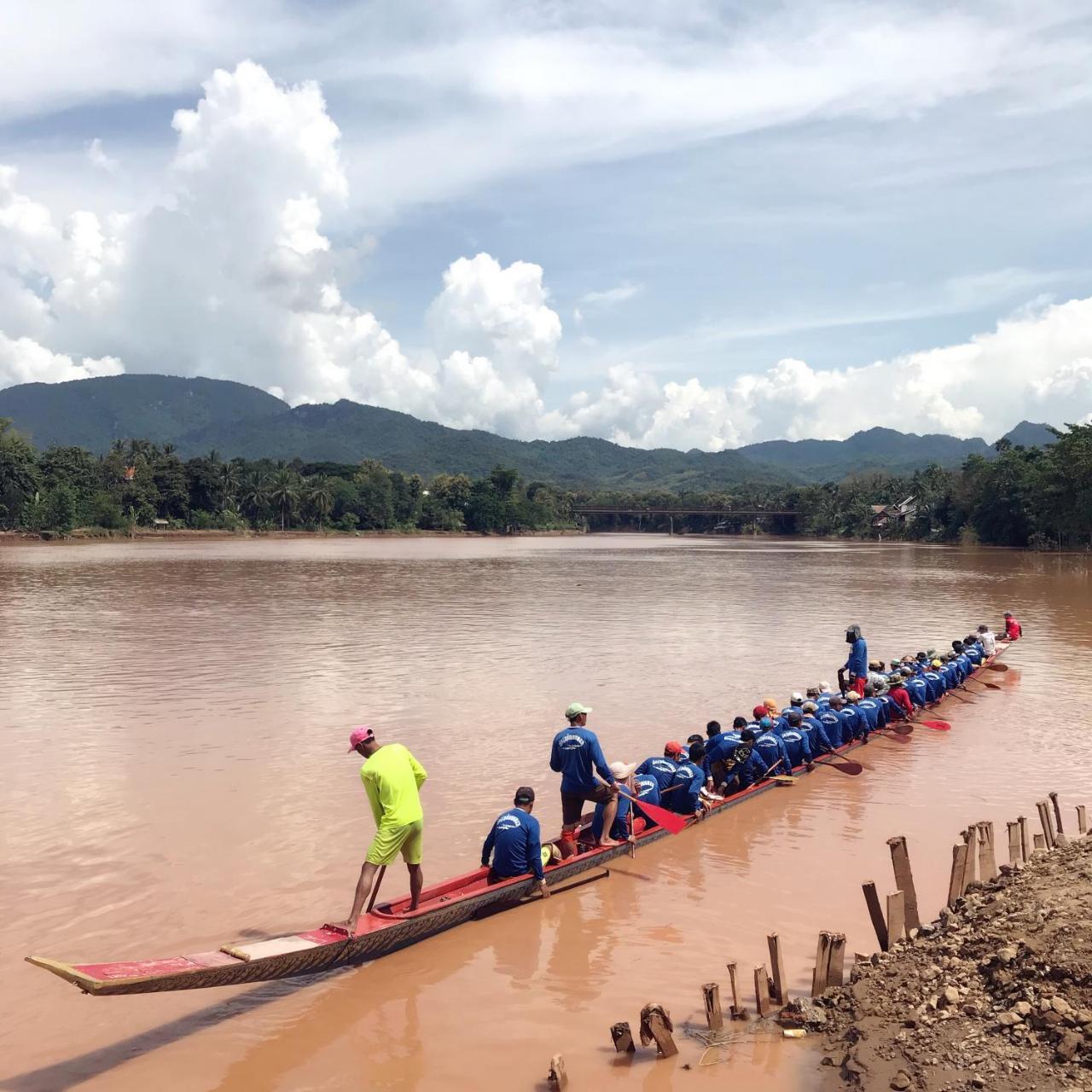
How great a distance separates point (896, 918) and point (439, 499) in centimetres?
15013

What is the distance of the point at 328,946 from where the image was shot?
23.7 feet

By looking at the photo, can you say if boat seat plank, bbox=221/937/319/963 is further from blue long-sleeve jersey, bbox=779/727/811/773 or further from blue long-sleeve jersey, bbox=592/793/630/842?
blue long-sleeve jersey, bbox=779/727/811/773

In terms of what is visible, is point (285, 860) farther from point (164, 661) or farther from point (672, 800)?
point (164, 661)

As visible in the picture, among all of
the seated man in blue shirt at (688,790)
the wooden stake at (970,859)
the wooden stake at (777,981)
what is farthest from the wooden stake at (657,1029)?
the seated man in blue shirt at (688,790)

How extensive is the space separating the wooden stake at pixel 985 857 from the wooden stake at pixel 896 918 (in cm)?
126

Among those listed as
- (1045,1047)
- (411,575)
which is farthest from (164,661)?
(411,575)

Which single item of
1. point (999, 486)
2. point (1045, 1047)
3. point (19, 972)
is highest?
point (999, 486)

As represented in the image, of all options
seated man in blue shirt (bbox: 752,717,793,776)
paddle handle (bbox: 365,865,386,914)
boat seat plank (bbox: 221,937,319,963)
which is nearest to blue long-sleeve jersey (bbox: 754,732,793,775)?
seated man in blue shirt (bbox: 752,717,793,776)

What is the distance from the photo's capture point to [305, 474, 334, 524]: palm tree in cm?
13100

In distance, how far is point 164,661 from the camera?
23.1 m

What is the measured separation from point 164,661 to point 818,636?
19.1 metres

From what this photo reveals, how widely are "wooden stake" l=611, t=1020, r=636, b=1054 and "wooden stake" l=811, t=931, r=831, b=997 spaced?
4.91 feet

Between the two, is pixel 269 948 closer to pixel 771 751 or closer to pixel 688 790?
pixel 688 790

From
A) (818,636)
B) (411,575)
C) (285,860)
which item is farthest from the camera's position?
(411,575)
